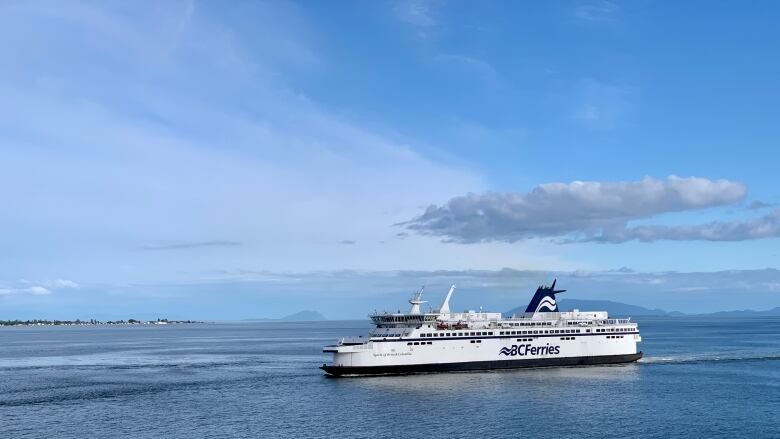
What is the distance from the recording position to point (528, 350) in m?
80.3

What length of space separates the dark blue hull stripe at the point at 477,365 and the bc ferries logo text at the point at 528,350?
79 centimetres

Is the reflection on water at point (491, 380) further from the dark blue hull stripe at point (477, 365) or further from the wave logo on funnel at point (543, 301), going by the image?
the wave logo on funnel at point (543, 301)

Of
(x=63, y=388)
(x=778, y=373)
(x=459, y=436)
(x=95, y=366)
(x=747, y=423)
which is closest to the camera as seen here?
(x=459, y=436)

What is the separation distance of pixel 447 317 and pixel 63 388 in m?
40.1

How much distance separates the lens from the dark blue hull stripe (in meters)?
73.4

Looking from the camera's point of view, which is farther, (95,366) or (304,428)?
(95,366)

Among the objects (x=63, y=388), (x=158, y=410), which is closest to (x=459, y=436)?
(x=158, y=410)

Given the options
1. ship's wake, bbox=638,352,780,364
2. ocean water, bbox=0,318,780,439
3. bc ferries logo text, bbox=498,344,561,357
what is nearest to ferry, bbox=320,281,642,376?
bc ferries logo text, bbox=498,344,561,357

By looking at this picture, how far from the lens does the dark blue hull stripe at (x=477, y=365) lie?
73438 mm

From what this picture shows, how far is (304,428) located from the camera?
162 ft

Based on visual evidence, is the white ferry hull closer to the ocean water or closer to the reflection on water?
the reflection on water

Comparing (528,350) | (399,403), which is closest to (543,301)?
(528,350)

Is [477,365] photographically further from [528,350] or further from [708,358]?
[708,358]

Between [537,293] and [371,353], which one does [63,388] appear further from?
[537,293]
